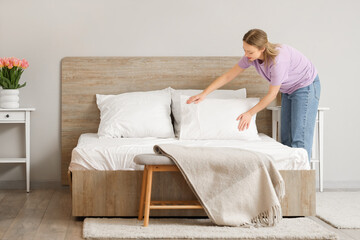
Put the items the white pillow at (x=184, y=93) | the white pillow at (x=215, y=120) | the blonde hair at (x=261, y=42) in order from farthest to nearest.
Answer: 1. the white pillow at (x=184, y=93)
2. the white pillow at (x=215, y=120)
3. the blonde hair at (x=261, y=42)

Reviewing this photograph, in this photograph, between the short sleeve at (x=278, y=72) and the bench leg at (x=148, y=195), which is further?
the short sleeve at (x=278, y=72)

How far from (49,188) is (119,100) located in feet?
3.25

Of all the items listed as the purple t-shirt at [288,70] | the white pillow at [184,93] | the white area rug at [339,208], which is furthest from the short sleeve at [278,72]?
the white area rug at [339,208]

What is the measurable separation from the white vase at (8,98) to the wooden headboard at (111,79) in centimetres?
40

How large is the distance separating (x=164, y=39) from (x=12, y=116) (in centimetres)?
137

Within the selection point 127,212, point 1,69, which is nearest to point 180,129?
point 127,212

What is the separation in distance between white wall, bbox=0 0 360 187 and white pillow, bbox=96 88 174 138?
1.54 feet

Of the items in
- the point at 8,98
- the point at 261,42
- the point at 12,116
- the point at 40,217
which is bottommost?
the point at 40,217

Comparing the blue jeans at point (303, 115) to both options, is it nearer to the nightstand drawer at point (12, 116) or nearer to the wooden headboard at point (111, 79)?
the wooden headboard at point (111, 79)

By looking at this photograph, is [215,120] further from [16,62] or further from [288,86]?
[16,62]

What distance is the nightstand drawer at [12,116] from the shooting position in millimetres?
4129

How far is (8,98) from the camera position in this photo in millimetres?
4168

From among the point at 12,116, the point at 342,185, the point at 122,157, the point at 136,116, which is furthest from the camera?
the point at 342,185

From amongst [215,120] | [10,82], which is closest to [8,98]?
[10,82]
